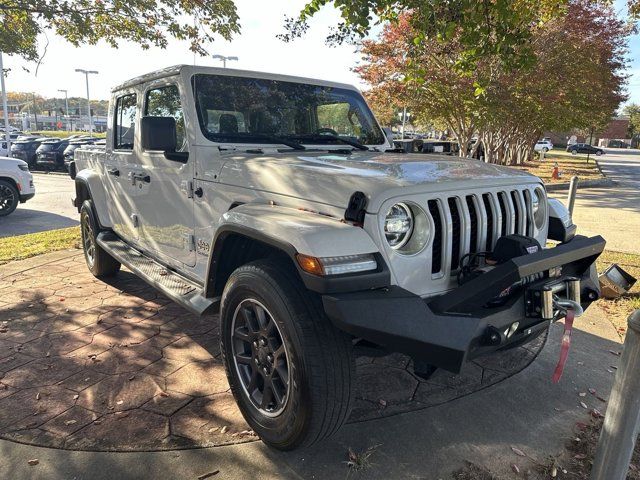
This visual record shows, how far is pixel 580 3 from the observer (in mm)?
17062

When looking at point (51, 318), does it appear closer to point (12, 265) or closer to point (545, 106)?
point (12, 265)

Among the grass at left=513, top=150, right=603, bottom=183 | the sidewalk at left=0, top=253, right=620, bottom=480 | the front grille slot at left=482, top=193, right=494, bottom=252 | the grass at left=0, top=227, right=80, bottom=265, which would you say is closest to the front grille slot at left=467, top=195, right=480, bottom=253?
the front grille slot at left=482, top=193, right=494, bottom=252

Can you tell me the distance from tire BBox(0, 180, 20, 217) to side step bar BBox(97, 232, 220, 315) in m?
6.74

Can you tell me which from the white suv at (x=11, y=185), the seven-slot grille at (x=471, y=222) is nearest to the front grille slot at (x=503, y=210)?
the seven-slot grille at (x=471, y=222)

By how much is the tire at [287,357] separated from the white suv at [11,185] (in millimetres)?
9774

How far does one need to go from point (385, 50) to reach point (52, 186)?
39.0 feet

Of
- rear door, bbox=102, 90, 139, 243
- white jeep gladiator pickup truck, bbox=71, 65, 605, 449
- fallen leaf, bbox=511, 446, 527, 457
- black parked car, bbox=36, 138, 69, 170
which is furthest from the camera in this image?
black parked car, bbox=36, 138, 69, 170

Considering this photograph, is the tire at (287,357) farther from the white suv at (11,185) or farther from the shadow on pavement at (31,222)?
the white suv at (11,185)

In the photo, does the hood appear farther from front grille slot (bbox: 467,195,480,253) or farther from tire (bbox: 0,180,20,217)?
tire (bbox: 0,180,20,217)

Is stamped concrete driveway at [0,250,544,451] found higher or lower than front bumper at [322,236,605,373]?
lower

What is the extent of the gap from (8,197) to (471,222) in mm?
10772

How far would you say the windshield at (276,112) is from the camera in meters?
3.52

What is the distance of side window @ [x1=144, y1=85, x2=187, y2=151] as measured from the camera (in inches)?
140

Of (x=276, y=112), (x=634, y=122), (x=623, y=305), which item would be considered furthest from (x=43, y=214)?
(x=634, y=122)
